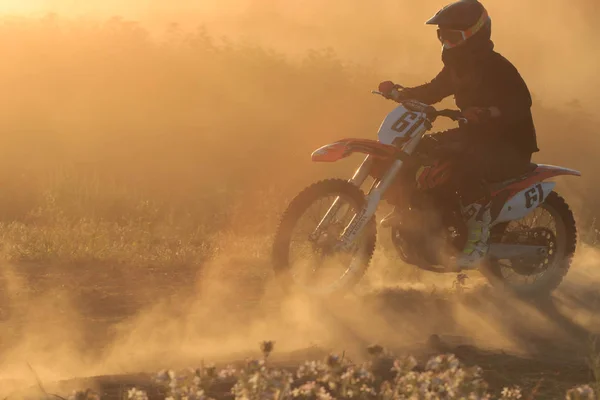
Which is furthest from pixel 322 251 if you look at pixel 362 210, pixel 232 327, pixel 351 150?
pixel 232 327

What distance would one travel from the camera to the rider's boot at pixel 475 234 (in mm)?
7625

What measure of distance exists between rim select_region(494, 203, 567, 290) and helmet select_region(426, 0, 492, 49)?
1778 mm

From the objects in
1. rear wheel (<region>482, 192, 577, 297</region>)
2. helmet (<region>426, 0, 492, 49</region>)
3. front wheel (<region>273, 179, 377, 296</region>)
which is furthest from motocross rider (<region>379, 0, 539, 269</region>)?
rear wheel (<region>482, 192, 577, 297</region>)

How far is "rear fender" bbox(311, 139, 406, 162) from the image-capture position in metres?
7.00

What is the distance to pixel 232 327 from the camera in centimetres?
674

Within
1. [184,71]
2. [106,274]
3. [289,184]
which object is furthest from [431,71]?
[106,274]

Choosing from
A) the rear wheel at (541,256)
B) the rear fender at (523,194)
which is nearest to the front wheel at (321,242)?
the rear fender at (523,194)

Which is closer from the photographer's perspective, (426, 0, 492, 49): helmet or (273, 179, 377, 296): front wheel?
(273, 179, 377, 296): front wheel

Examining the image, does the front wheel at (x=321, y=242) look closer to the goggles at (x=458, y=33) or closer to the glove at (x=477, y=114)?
the glove at (x=477, y=114)

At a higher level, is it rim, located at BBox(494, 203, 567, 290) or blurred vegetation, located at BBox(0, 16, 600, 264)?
blurred vegetation, located at BBox(0, 16, 600, 264)

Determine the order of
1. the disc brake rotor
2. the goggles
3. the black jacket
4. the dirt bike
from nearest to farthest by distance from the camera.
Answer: the dirt bike, the goggles, the black jacket, the disc brake rotor

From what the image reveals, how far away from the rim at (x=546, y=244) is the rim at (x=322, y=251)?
1.62 metres

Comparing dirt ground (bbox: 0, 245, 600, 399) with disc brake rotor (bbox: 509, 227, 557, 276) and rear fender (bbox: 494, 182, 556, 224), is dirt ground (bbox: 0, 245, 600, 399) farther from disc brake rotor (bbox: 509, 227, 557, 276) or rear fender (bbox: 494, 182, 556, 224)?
rear fender (bbox: 494, 182, 556, 224)

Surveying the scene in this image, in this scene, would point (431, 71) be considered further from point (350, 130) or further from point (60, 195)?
point (60, 195)
